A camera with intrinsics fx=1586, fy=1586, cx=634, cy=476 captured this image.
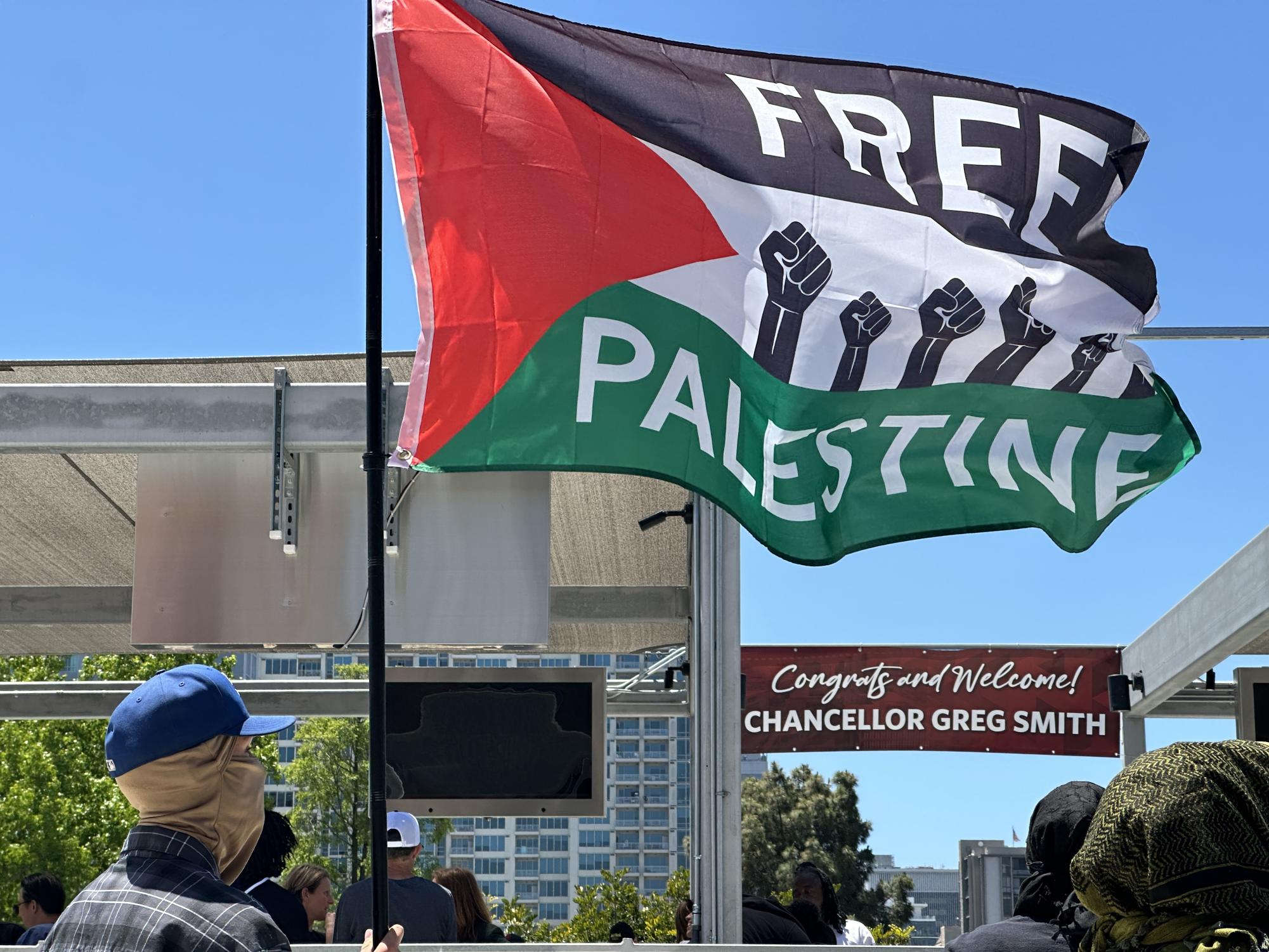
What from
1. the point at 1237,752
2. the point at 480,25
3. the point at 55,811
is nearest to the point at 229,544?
the point at 480,25

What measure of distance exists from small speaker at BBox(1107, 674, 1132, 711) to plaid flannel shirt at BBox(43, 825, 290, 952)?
35.8 ft

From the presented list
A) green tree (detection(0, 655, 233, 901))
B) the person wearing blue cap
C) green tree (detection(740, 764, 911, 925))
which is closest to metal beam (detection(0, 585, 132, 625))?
the person wearing blue cap

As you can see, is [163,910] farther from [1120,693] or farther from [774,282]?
[1120,693]

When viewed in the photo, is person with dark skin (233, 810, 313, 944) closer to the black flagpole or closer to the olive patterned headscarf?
the black flagpole

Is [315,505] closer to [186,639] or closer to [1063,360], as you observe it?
[186,639]

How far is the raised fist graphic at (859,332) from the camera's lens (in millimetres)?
5980

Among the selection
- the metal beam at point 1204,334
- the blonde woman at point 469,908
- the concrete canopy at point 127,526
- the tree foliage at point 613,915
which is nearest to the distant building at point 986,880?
the concrete canopy at point 127,526

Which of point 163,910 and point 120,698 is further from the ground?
point 120,698

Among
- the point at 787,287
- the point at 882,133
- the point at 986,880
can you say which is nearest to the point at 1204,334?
the point at 882,133

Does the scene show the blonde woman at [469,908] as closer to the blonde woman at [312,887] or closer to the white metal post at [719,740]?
the blonde woman at [312,887]

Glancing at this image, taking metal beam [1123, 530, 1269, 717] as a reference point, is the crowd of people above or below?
below

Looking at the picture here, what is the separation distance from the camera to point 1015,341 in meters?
6.14

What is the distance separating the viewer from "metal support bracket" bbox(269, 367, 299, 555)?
6.35 metres

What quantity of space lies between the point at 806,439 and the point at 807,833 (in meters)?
52.5
